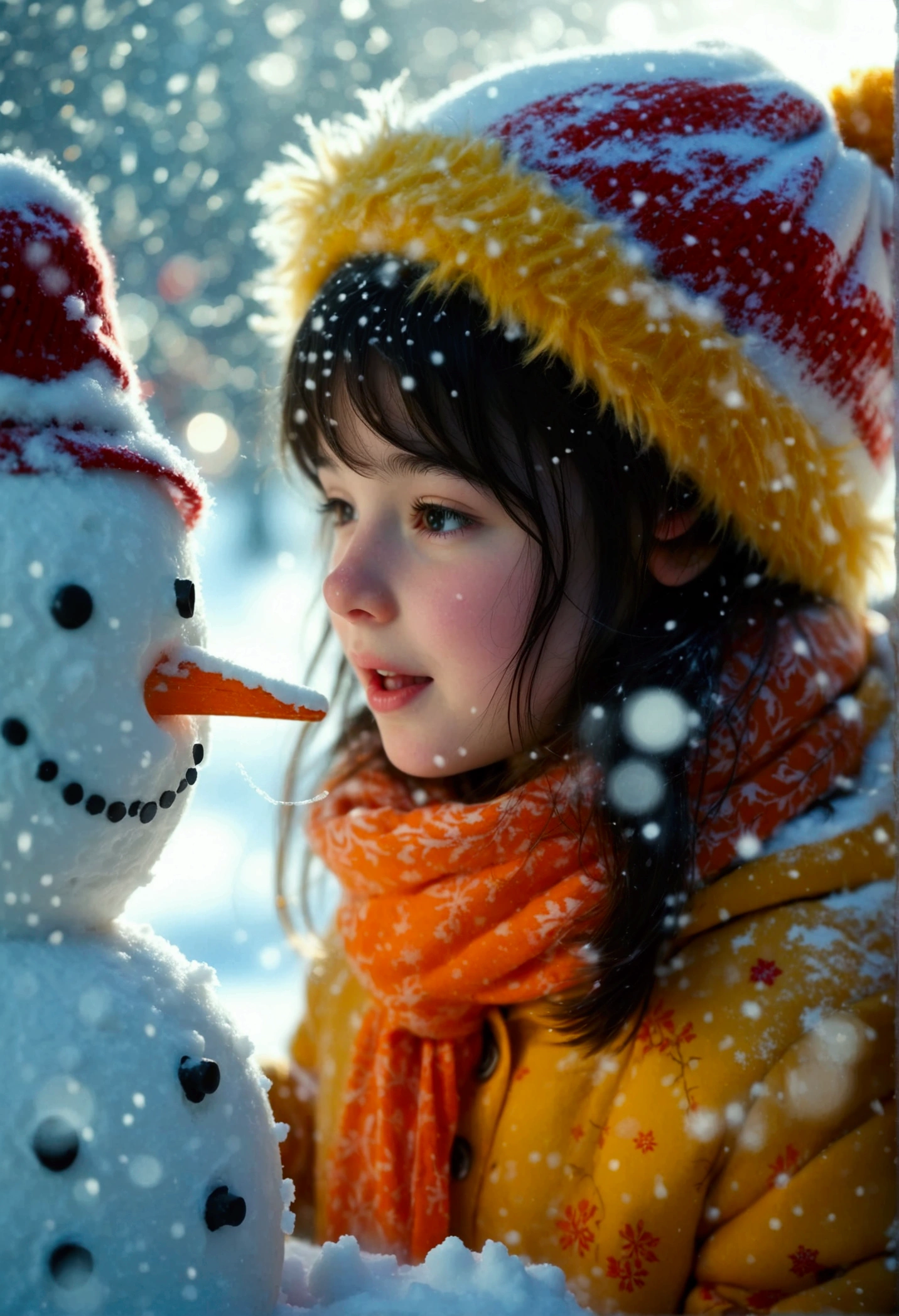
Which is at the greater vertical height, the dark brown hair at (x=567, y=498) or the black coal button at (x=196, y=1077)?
the dark brown hair at (x=567, y=498)

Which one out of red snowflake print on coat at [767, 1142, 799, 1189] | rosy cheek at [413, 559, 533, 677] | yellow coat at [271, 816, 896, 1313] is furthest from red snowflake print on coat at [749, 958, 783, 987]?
rosy cheek at [413, 559, 533, 677]

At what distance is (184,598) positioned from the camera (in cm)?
54

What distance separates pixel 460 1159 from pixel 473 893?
0.81ft

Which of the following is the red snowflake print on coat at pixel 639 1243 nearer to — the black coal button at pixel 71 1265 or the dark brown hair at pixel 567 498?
the dark brown hair at pixel 567 498

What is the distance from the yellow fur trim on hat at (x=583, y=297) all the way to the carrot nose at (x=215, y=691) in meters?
0.43

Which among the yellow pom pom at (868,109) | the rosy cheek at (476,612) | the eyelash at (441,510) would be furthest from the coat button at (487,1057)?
the yellow pom pom at (868,109)

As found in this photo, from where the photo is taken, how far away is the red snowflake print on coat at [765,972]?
2.98 ft

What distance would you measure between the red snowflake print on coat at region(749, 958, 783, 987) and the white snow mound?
353 mm

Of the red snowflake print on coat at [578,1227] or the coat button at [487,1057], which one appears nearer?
the red snowflake print on coat at [578,1227]

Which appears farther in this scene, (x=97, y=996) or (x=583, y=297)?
(x=583, y=297)

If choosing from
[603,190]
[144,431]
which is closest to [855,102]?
[603,190]

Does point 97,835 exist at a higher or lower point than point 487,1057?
higher

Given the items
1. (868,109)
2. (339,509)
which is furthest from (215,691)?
(868,109)

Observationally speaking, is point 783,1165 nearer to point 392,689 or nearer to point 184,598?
point 392,689
